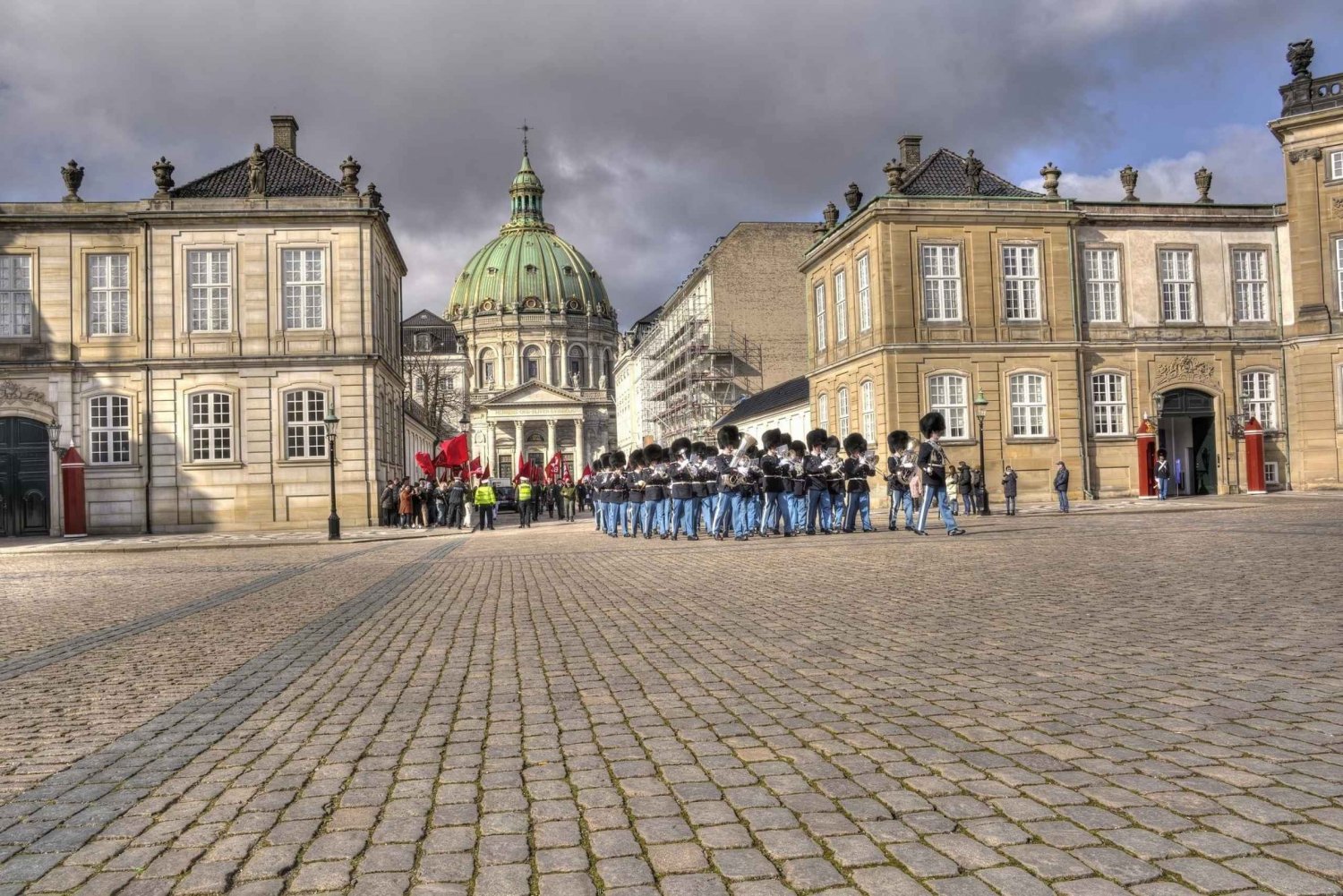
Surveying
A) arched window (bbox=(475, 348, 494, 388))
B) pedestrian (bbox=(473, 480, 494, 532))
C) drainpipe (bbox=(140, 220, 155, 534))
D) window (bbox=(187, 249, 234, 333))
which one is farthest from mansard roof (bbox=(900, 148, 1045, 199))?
arched window (bbox=(475, 348, 494, 388))

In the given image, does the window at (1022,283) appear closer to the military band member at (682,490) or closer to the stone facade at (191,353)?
the military band member at (682,490)

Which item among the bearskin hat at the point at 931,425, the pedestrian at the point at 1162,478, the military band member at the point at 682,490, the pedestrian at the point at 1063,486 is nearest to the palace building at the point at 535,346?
the pedestrian at the point at 1162,478

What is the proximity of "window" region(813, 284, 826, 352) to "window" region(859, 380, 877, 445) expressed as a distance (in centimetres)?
569

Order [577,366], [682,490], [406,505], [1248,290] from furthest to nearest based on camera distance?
[577,366] → [1248,290] → [406,505] → [682,490]

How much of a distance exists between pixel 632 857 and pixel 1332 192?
40784 millimetres

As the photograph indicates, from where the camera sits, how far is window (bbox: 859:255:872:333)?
38469 millimetres

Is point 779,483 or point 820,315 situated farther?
point 820,315

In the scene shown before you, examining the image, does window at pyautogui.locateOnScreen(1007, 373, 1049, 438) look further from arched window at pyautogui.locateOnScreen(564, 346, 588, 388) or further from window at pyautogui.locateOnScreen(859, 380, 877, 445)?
arched window at pyautogui.locateOnScreen(564, 346, 588, 388)

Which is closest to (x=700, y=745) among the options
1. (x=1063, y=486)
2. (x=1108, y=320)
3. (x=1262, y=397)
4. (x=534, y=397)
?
(x=1063, y=486)

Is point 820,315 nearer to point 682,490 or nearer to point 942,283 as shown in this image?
point 942,283

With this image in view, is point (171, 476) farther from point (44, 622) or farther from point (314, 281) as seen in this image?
point (44, 622)

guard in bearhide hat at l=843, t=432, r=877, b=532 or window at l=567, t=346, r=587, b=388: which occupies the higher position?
window at l=567, t=346, r=587, b=388

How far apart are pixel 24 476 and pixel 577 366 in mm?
99553

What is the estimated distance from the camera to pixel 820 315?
4516cm
